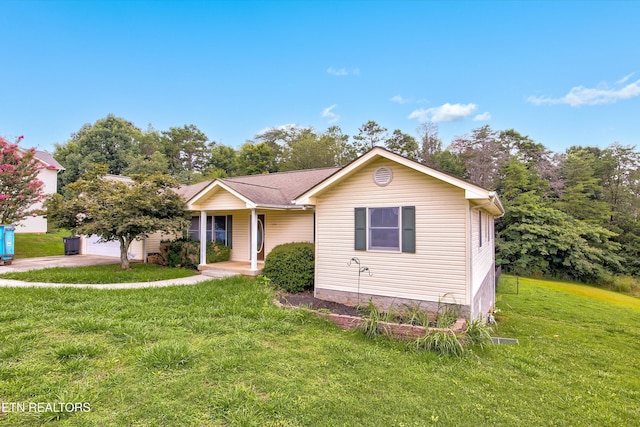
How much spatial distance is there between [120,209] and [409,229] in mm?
9193

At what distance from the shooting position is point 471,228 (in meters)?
6.79

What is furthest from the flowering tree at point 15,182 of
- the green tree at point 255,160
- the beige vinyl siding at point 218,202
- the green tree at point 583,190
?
the green tree at point 583,190

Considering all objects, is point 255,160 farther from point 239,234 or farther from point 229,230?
point 239,234

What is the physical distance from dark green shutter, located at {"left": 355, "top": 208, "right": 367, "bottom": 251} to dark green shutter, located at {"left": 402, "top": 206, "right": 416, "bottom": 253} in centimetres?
99

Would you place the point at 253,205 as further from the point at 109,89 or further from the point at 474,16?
the point at 109,89

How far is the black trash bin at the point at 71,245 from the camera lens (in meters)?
15.8

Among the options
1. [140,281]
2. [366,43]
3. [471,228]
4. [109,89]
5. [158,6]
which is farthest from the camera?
[109,89]

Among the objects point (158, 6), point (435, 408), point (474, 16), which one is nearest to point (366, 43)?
point (474, 16)

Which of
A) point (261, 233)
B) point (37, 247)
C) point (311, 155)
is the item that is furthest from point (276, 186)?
point (311, 155)

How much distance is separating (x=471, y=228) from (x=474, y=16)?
10160 mm

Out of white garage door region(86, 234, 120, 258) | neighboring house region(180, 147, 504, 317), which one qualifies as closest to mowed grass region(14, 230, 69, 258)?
white garage door region(86, 234, 120, 258)

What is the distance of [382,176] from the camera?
7.64 m

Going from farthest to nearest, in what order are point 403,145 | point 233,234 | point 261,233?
1. point 403,145
2. point 233,234
3. point 261,233

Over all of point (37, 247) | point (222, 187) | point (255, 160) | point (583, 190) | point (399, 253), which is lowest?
point (37, 247)
